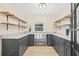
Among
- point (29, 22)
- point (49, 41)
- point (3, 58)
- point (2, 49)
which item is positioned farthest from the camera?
point (29, 22)

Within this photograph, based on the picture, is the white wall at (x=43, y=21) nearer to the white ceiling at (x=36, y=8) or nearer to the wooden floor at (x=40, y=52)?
the white ceiling at (x=36, y=8)

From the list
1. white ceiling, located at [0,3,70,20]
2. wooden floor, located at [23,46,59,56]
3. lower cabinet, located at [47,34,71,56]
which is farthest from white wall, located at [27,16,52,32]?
lower cabinet, located at [47,34,71,56]

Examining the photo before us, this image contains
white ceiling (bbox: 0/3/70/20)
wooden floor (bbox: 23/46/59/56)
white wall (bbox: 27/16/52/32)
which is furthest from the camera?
white wall (bbox: 27/16/52/32)

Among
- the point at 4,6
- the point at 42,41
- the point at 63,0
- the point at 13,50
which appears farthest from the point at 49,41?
the point at 63,0

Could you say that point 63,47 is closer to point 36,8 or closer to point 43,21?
point 36,8

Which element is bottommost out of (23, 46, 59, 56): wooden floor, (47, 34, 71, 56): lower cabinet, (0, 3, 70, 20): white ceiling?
(23, 46, 59, 56): wooden floor

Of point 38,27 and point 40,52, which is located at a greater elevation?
point 38,27

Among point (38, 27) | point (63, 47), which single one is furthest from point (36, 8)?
point (63, 47)

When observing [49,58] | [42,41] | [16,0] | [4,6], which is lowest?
[42,41]

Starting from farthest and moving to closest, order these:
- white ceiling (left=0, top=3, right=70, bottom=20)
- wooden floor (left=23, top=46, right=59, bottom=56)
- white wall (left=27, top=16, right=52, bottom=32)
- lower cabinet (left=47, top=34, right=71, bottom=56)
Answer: white wall (left=27, top=16, right=52, bottom=32) < white ceiling (left=0, top=3, right=70, bottom=20) < wooden floor (left=23, top=46, right=59, bottom=56) < lower cabinet (left=47, top=34, right=71, bottom=56)

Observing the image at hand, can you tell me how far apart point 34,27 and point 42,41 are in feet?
6.71

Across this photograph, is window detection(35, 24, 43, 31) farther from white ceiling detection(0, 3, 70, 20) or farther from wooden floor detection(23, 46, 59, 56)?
wooden floor detection(23, 46, 59, 56)

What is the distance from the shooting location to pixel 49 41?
28.3 feet

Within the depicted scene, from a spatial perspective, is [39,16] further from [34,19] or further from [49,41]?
[49,41]
